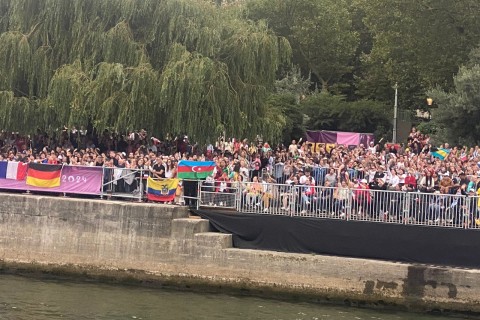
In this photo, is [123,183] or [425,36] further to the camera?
[425,36]

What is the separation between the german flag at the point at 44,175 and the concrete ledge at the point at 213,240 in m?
4.78

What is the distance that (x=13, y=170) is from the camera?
77.7 feet

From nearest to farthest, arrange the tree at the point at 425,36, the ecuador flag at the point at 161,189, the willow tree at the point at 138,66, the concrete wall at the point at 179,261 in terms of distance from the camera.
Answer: the concrete wall at the point at 179,261, the ecuador flag at the point at 161,189, the willow tree at the point at 138,66, the tree at the point at 425,36

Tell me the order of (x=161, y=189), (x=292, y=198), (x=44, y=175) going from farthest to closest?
1. (x=44, y=175)
2. (x=161, y=189)
3. (x=292, y=198)

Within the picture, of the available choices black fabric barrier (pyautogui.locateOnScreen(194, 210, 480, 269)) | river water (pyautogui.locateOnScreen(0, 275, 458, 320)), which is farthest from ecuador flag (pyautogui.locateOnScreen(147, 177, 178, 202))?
river water (pyautogui.locateOnScreen(0, 275, 458, 320))

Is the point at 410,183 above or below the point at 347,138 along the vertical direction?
below

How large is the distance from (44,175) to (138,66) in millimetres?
4956

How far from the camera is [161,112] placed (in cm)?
2602

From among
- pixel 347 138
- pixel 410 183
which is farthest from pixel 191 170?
pixel 347 138

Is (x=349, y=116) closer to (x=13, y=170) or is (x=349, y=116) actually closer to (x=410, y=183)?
(x=410, y=183)

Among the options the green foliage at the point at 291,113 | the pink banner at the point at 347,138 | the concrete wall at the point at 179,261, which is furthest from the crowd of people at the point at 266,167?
the pink banner at the point at 347,138

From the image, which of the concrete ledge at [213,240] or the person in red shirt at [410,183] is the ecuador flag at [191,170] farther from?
the person in red shirt at [410,183]

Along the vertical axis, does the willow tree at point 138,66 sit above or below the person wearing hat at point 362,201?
Answer: above

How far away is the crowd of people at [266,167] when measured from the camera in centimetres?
2070
